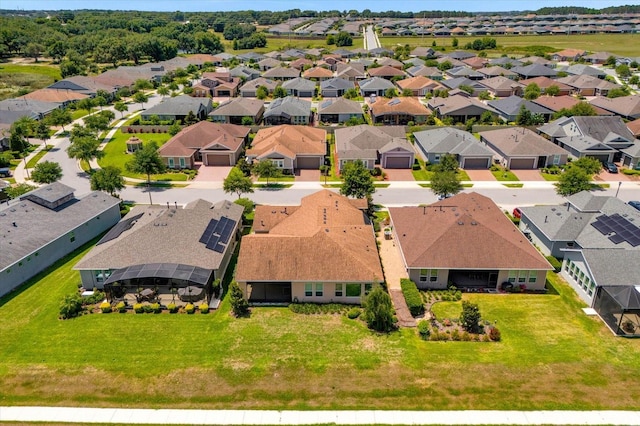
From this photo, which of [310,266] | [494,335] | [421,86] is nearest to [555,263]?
[494,335]

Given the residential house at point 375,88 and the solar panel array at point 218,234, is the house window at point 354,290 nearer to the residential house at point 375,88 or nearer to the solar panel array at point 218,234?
the solar panel array at point 218,234

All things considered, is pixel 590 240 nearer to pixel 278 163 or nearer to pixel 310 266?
pixel 310 266

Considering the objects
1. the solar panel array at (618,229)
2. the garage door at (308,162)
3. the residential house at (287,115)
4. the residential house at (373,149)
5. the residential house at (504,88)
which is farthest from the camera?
the residential house at (504,88)

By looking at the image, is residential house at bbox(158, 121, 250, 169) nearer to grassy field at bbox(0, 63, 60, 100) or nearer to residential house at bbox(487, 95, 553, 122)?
residential house at bbox(487, 95, 553, 122)

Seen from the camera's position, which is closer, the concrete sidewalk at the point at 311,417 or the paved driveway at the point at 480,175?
the concrete sidewalk at the point at 311,417

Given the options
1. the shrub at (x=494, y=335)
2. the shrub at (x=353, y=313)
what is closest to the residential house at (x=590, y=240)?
the shrub at (x=494, y=335)
